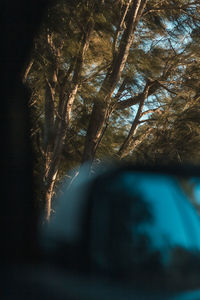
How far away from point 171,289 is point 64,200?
57 cm

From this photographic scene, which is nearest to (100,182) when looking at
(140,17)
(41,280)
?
(41,280)

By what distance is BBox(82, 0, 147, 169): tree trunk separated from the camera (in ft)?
30.1

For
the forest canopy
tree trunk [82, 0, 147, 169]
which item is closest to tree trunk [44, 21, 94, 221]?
the forest canopy

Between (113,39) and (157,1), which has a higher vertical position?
(157,1)

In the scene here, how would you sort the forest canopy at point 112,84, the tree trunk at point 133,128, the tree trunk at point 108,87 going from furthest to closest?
the tree trunk at point 133,128
the tree trunk at point 108,87
the forest canopy at point 112,84

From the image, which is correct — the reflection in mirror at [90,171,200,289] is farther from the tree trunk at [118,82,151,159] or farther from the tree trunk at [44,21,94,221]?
the tree trunk at [118,82,151,159]

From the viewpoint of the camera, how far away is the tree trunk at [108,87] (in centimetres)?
917

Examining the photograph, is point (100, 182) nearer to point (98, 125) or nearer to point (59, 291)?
point (59, 291)

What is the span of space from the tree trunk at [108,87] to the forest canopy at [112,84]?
0.02m

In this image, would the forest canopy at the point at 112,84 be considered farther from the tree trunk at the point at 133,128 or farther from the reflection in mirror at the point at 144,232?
the reflection in mirror at the point at 144,232

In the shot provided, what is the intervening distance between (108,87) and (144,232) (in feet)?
24.5

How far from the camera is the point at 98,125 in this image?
977 cm

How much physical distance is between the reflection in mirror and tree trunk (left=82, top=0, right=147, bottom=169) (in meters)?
7.11

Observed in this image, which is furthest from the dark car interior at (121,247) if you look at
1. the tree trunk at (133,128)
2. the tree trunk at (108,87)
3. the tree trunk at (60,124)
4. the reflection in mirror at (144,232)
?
the tree trunk at (133,128)
